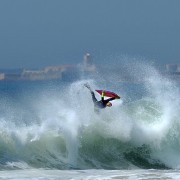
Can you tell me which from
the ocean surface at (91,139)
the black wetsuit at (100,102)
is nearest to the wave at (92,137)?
A: the ocean surface at (91,139)

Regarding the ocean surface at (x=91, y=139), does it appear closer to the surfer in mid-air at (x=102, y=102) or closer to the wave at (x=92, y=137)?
the wave at (x=92, y=137)

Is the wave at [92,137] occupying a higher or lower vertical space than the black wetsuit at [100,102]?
lower

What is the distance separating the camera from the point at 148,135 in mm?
23094

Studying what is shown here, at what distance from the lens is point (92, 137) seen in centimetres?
2205

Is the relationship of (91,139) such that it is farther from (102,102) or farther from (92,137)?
(102,102)

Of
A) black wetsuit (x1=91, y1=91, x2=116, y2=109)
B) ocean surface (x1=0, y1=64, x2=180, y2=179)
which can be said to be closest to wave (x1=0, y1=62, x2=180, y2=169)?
ocean surface (x1=0, y1=64, x2=180, y2=179)

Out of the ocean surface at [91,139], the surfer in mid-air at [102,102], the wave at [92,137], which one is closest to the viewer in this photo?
Result: the ocean surface at [91,139]

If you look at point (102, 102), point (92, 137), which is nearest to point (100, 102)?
point (102, 102)

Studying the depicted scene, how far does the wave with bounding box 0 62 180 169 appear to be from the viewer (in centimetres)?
1992

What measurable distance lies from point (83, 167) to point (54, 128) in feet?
10.1

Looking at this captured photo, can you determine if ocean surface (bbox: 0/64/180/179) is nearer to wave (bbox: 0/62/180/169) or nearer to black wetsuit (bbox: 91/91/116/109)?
wave (bbox: 0/62/180/169)

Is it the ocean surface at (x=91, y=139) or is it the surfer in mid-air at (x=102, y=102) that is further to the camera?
the surfer in mid-air at (x=102, y=102)

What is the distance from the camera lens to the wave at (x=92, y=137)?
19.9 metres

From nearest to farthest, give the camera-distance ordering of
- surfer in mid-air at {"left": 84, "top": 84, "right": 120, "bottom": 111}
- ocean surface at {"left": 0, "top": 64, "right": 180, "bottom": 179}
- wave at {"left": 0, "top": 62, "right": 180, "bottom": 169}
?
ocean surface at {"left": 0, "top": 64, "right": 180, "bottom": 179}
wave at {"left": 0, "top": 62, "right": 180, "bottom": 169}
surfer in mid-air at {"left": 84, "top": 84, "right": 120, "bottom": 111}
